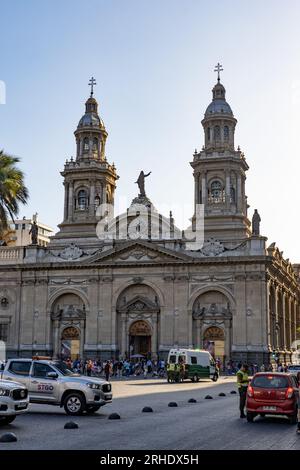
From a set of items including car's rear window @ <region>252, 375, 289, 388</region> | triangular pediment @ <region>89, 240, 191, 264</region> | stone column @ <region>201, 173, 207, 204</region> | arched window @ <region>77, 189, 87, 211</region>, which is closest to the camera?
car's rear window @ <region>252, 375, 289, 388</region>

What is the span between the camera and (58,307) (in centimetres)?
6500

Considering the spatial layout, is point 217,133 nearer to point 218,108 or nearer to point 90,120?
point 218,108

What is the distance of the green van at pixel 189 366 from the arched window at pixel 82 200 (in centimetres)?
2832

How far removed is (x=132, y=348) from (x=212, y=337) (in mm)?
7725

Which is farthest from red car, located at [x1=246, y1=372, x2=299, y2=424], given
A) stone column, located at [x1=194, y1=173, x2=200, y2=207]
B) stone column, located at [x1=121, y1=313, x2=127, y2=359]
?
stone column, located at [x1=194, y1=173, x2=200, y2=207]

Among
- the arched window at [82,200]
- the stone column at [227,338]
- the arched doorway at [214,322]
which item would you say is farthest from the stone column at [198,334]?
the arched window at [82,200]

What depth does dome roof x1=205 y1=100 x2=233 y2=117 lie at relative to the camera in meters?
67.8

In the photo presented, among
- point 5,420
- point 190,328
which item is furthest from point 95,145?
point 5,420

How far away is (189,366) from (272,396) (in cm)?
2692

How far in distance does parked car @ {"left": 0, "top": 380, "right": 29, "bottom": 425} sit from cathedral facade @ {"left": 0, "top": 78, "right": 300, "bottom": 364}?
139ft

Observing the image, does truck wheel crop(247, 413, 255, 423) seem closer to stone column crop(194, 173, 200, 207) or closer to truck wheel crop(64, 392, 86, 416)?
truck wheel crop(64, 392, 86, 416)
